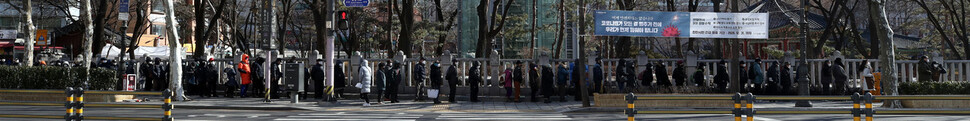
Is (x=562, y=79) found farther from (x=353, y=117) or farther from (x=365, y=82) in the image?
(x=353, y=117)

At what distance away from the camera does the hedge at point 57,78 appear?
71.5 ft

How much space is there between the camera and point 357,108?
19.8m

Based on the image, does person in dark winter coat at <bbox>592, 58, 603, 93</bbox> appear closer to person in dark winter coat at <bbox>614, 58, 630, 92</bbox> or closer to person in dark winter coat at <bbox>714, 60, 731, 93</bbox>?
person in dark winter coat at <bbox>614, 58, 630, 92</bbox>

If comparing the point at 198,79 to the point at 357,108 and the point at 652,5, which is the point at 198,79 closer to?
the point at 357,108

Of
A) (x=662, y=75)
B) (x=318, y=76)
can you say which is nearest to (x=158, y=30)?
(x=318, y=76)

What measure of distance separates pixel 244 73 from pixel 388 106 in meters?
5.11

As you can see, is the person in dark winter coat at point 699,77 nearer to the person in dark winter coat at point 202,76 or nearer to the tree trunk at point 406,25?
the tree trunk at point 406,25

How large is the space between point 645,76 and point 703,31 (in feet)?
6.01

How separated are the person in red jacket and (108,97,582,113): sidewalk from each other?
4.46 feet

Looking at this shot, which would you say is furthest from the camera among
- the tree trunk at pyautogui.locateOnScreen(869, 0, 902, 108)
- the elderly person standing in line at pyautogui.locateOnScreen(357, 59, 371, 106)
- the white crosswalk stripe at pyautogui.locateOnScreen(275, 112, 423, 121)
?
the elderly person standing in line at pyautogui.locateOnScreen(357, 59, 371, 106)

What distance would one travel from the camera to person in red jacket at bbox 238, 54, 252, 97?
925 inches

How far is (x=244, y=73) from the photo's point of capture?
2366cm

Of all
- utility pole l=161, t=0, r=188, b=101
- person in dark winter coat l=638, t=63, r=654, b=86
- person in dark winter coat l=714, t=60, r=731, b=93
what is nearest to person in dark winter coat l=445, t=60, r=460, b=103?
person in dark winter coat l=638, t=63, r=654, b=86

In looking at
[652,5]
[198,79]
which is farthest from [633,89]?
[652,5]
